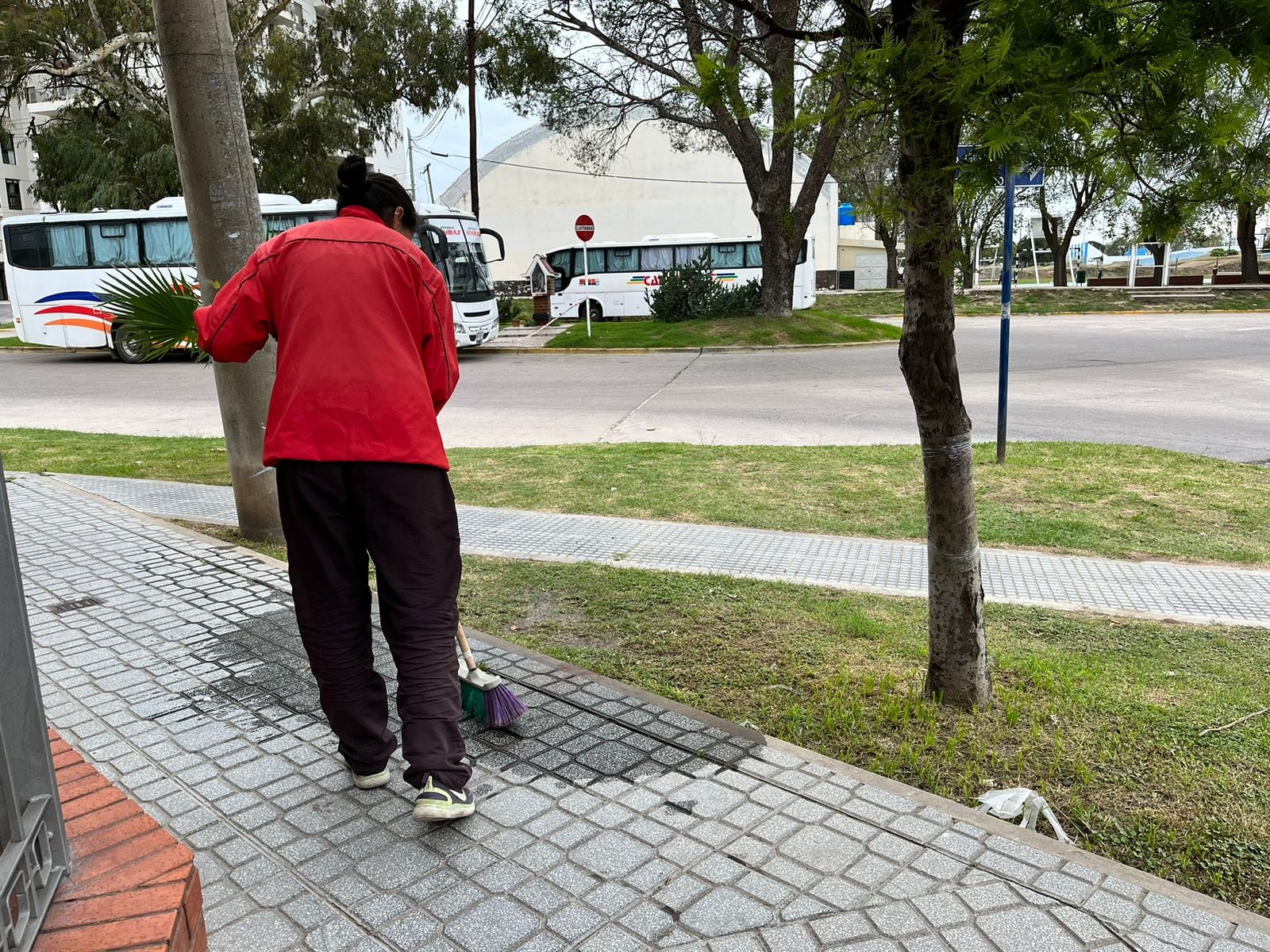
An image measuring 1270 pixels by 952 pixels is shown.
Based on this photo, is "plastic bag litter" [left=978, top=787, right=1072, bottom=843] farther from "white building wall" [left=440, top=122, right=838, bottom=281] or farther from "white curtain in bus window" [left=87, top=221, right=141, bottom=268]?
"white building wall" [left=440, top=122, right=838, bottom=281]

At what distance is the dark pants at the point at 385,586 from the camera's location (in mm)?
2809

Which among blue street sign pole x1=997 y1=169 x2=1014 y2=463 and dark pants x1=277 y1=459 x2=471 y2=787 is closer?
dark pants x1=277 y1=459 x2=471 y2=787

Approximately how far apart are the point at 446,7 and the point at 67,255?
13.4 meters

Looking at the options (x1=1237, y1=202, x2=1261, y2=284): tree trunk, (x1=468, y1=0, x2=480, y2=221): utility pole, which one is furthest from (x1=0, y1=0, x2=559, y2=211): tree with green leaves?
(x1=1237, y1=202, x2=1261, y2=284): tree trunk

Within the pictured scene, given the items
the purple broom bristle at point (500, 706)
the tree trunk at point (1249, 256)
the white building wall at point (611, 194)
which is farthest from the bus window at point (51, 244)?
the tree trunk at point (1249, 256)

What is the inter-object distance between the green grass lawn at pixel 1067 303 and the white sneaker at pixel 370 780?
93.3ft

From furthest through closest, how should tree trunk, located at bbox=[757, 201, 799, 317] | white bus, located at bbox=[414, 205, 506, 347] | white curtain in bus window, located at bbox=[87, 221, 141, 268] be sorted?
1. tree trunk, located at bbox=[757, 201, 799, 317]
2. white curtain in bus window, located at bbox=[87, 221, 141, 268]
3. white bus, located at bbox=[414, 205, 506, 347]

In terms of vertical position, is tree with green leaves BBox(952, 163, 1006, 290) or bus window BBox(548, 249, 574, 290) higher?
bus window BBox(548, 249, 574, 290)

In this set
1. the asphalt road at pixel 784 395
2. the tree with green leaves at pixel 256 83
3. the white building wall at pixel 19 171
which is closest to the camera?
the asphalt road at pixel 784 395

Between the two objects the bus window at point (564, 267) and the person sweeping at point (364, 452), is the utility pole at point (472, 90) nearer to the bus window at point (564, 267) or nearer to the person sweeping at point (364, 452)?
the bus window at point (564, 267)

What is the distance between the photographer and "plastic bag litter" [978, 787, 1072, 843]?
9.56 ft

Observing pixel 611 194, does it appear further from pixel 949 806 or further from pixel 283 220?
pixel 949 806

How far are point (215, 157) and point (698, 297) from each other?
790 inches

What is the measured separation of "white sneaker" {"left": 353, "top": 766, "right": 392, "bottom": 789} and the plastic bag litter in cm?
183
